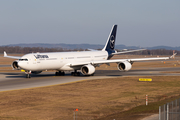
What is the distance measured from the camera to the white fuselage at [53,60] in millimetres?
47500

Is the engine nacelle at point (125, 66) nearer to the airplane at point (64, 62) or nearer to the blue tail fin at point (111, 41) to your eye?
the airplane at point (64, 62)

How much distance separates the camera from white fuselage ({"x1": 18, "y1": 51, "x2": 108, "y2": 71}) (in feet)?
156

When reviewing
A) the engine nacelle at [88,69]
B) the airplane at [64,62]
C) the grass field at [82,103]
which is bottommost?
the grass field at [82,103]

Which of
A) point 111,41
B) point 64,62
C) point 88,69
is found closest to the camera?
point 88,69

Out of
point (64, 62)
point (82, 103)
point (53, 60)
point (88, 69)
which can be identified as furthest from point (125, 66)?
point (82, 103)

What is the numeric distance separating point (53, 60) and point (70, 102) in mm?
23632

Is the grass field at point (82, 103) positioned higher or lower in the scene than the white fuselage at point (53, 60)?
lower

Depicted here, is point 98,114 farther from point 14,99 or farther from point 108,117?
point 14,99

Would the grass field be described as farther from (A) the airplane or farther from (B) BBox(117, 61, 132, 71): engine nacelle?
(B) BBox(117, 61, 132, 71): engine nacelle

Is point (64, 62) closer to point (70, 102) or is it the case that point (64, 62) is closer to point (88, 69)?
point (88, 69)

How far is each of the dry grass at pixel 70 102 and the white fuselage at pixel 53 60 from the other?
1229 cm

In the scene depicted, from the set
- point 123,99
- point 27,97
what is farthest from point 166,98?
point 27,97

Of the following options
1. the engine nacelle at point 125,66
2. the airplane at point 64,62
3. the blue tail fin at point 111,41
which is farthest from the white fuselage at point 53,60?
the engine nacelle at point 125,66

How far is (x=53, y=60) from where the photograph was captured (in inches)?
1991
